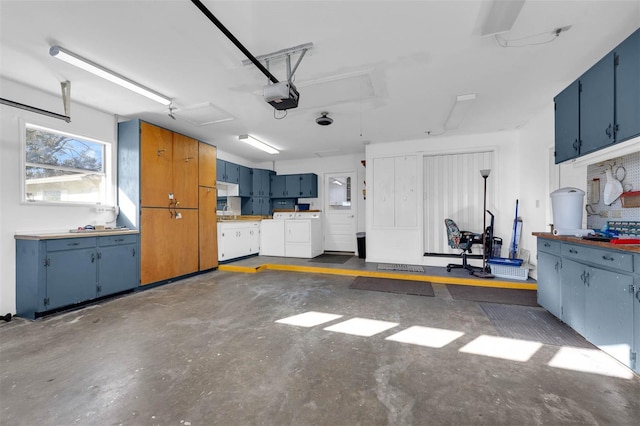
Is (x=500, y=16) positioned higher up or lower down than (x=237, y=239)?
higher up

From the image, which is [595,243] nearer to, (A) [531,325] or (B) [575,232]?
(B) [575,232]

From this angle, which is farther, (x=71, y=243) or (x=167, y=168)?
(x=167, y=168)

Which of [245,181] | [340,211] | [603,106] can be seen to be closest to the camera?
[603,106]

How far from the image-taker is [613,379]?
177 cm

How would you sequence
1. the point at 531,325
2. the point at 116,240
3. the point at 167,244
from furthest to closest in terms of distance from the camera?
the point at 167,244 → the point at 116,240 → the point at 531,325

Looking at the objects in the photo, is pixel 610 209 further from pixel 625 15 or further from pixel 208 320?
pixel 208 320

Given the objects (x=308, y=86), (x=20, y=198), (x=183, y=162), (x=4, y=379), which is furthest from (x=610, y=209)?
(x=20, y=198)

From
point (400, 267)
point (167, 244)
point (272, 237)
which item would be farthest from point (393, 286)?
point (167, 244)

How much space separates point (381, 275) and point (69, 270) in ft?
15.1

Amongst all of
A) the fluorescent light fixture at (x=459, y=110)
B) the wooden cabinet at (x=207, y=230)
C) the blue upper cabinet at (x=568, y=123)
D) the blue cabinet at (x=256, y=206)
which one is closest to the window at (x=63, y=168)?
the wooden cabinet at (x=207, y=230)

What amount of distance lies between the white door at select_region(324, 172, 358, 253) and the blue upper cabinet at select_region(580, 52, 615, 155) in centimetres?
481

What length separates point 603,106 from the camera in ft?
7.48

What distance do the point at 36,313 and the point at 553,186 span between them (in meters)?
7.16

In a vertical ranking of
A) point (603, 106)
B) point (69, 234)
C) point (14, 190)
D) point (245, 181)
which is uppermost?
point (603, 106)
